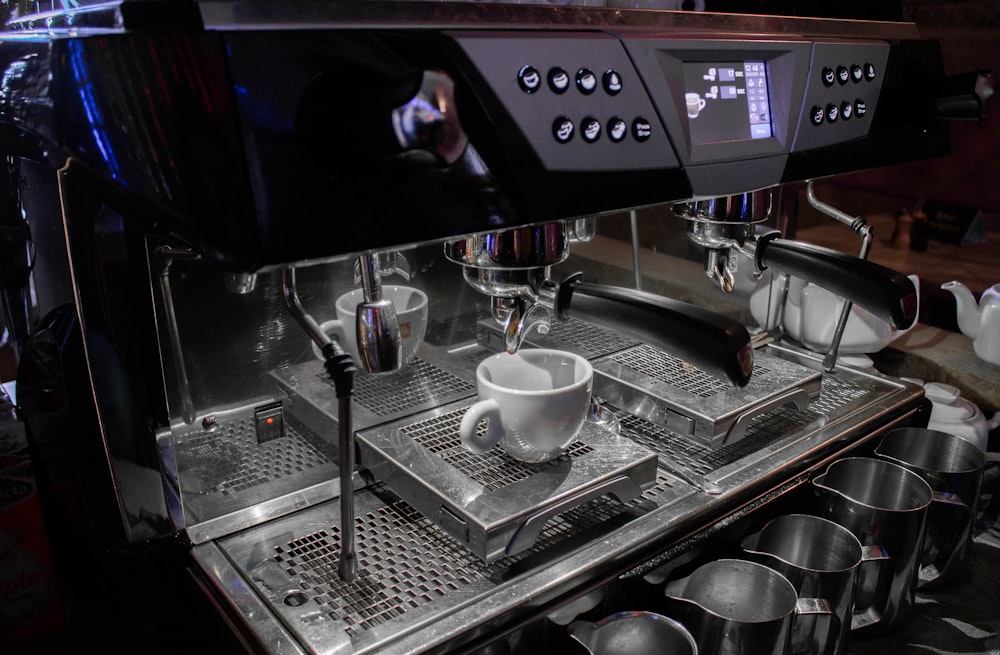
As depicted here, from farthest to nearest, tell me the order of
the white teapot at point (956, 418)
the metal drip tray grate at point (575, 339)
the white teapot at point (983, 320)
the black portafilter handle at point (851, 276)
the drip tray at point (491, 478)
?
the white teapot at point (983, 320)
the white teapot at point (956, 418)
the metal drip tray grate at point (575, 339)
the black portafilter handle at point (851, 276)
the drip tray at point (491, 478)

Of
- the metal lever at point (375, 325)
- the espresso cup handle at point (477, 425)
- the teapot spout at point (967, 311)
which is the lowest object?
the teapot spout at point (967, 311)

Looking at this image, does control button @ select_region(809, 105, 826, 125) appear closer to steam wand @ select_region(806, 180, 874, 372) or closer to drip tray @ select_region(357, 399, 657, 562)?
steam wand @ select_region(806, 180, 874, 372)

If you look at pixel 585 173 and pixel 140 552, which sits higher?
pixel 585 173

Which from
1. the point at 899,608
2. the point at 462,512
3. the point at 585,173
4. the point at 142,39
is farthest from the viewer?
the point at 899,608

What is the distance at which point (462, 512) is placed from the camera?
58 centimetres

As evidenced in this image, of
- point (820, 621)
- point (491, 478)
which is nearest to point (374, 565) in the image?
point (491, 478)

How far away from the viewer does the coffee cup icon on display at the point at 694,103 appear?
548 mm

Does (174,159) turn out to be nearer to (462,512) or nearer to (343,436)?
(343,436)

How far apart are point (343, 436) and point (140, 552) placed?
0.23 meters

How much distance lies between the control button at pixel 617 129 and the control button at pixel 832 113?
0.82ft

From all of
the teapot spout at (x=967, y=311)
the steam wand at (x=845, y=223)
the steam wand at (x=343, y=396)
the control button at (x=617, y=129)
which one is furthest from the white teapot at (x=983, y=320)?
the steam wand at (x=343, y=396)

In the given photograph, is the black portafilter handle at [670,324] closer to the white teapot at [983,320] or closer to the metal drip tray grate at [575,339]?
the metal drip tray grate at [575,339]

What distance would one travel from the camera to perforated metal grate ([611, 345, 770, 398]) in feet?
2.66

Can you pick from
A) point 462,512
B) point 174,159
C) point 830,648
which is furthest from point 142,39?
point 830,648
